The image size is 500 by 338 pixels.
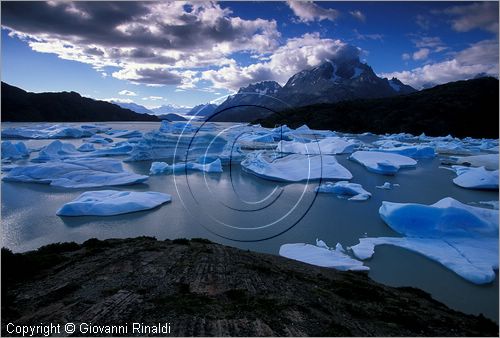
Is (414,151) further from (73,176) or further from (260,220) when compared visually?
(73,176)

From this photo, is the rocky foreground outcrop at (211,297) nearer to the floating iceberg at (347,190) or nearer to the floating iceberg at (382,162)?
the floating iceberg at (347,190)

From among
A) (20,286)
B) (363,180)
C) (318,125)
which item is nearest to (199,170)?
(363,180)

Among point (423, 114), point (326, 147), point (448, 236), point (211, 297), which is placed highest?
point (423, 114)

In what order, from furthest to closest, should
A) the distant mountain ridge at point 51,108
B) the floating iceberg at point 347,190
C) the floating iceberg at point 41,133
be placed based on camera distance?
the distant mountain ridge at point 51,108 → the floating iceberg at point 41,133 → the floating iceberg at point 347,190

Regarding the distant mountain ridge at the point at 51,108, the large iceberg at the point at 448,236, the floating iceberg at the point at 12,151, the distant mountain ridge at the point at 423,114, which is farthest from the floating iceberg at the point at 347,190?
the distant mountain ridge at the point at 51,108

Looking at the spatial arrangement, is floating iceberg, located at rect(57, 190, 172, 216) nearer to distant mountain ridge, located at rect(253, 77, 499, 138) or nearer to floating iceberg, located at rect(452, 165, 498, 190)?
floating iceberg, located at rect(452, 165, 498, 190)

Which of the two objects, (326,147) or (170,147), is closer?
(170,147)

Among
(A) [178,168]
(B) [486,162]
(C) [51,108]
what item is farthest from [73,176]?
(C) [51,108]

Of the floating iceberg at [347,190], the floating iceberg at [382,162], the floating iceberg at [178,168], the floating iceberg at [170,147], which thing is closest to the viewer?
the floating iceberg at [347,190]
